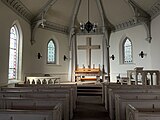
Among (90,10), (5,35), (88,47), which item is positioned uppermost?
(90,10)

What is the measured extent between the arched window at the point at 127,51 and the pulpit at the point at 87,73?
2.14 meters

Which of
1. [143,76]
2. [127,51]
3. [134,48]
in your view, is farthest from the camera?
[127,51]

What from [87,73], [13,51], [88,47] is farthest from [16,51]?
[88,47]

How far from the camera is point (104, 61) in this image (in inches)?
517

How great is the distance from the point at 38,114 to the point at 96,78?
10615mm

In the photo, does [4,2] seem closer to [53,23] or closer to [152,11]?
[53,23]

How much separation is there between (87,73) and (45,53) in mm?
3208

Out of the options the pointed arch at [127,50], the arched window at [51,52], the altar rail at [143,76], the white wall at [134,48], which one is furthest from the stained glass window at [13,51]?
the pointed arch at [127,50]

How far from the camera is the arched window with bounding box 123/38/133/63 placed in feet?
40.9

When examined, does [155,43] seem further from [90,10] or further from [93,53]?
[90,10]

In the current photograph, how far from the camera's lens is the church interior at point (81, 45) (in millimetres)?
8531

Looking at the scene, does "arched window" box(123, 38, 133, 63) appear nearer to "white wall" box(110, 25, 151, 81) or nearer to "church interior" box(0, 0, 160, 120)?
"church interior" box(0, 0, 160, 120)

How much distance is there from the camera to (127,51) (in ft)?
41.5

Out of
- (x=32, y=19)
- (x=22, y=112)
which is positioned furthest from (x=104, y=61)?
(x=22, y=112)
